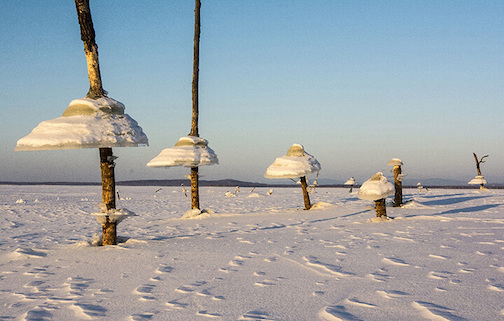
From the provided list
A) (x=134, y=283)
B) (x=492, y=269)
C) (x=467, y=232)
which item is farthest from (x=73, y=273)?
(x=467, y=232)

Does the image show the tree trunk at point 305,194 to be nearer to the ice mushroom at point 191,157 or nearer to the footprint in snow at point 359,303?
the ice mushroom at point 191,157

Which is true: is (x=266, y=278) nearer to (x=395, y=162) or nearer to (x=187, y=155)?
(x=187, y=155)

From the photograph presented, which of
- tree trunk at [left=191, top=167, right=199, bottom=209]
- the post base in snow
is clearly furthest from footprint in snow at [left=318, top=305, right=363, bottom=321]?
tree trunk at [left=191, top=167, right=199, bottom=209]

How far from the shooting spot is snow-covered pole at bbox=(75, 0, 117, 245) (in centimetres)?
723

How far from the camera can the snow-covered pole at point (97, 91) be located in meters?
7.23

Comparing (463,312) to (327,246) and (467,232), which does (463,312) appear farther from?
(467,232)

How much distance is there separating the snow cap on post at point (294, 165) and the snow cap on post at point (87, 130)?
9.07 m

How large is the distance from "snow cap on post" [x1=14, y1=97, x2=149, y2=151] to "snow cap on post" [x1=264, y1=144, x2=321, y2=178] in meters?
9.07

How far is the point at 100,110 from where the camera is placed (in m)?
6.93

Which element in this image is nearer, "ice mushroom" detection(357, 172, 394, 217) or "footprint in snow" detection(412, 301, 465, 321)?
"footprint in snow" detection(412, 301, 465, 321)

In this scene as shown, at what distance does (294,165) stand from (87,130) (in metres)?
10.1

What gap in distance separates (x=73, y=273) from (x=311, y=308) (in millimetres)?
3291

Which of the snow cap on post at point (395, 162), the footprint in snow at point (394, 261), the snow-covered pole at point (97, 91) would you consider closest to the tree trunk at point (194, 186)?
the snow-covered pole at point (97, 91)

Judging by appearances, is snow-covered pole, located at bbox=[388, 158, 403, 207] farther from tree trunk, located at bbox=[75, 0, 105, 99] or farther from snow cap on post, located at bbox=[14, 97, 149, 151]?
tree trunk, located at bbox=[75, 0, 105, 99]
